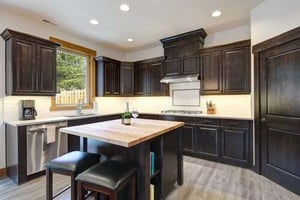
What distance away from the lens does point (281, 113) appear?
2.76 meters

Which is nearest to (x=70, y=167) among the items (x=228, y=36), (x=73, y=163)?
(x=73, y=163)

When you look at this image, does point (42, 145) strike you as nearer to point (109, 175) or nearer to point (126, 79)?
point (109, 175)

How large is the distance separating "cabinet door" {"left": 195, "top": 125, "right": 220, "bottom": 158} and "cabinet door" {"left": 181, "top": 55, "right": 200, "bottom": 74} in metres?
1.39

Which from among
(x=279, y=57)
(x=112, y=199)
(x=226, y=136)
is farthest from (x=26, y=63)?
(x=279, y=57)

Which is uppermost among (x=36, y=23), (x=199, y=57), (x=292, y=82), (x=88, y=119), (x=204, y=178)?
(x=36, y=23)

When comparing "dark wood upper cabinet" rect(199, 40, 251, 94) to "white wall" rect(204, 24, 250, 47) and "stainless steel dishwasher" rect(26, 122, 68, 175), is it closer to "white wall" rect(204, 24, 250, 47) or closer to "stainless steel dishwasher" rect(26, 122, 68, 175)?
"white wall" rect(204, 24, 250, 47)

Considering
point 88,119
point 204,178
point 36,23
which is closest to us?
point 204,178

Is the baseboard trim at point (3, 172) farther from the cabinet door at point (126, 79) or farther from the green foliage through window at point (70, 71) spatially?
the cabinet door at point (126, 79)

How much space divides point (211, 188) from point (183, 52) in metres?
3.18

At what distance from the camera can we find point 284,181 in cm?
267

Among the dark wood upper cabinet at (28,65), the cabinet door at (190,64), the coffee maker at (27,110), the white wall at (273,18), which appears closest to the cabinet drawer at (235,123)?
the cabinet door at (190,64)

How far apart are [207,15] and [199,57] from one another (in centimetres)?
102

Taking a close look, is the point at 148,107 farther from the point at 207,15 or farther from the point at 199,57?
the point at 207,15

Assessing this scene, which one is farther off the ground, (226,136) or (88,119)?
(88,119)
